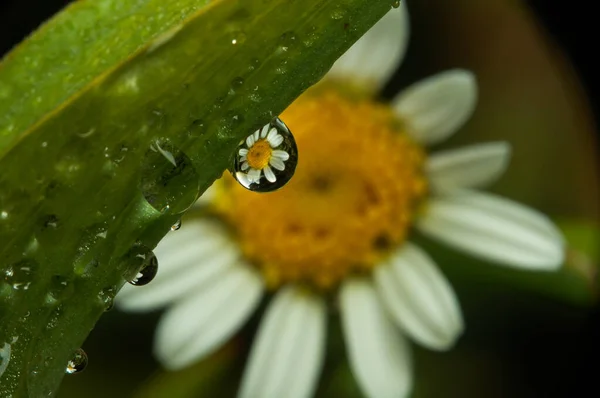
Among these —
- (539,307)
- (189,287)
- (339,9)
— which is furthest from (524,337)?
(339,9)

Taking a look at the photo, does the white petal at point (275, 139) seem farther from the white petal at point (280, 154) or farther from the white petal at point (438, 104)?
the white petal at point (438, 104)

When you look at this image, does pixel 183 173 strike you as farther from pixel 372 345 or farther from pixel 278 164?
pixel 372 345

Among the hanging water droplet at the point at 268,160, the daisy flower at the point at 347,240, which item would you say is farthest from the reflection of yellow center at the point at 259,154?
the daisy flower at the point at 347,240

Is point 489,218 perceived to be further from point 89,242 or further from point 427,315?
point 89,242

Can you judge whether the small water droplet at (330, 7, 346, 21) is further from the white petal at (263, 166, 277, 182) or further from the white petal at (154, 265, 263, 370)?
the white petal at (154, 265, 263, 370)

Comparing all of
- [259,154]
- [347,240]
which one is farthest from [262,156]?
[347,240]

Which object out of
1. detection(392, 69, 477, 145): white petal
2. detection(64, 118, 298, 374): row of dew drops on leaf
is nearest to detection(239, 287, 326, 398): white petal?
detection(392, 69, 477, 145): white petal
